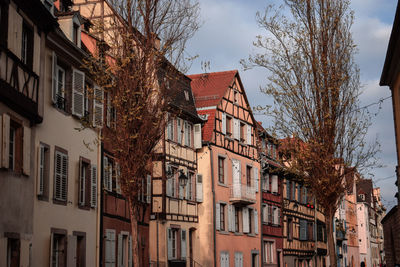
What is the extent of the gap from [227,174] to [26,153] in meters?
21.8

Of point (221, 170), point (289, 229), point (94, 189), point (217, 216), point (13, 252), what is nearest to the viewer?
point (13, 252)

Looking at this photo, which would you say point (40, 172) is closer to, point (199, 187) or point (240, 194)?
point (199, 187)

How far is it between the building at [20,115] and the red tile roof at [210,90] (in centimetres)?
1838

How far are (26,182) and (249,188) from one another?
75.9 ft

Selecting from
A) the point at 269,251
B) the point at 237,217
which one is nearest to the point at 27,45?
the point at 237,217

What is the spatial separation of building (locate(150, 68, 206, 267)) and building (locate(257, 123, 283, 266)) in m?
7.85

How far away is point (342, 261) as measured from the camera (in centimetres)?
6681

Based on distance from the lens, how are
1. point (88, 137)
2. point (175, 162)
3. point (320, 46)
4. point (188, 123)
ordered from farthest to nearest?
point (188, 123) → point (175, 162) → point (320, 46) → point (88, 137)

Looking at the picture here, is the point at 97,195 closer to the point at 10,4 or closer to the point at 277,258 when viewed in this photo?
the point at 10,4

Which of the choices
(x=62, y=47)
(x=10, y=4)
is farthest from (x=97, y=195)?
(x=10, y=4)

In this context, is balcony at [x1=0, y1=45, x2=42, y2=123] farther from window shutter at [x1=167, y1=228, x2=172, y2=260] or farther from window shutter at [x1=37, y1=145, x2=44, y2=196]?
window shutter at [x1=167, y1=228, x2=172, y2=260]

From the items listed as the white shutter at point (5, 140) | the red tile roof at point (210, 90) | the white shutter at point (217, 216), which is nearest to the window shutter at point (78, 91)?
the white shutter at point (5, 140)

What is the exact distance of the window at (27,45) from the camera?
17781 mm

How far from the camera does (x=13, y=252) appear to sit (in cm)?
1634
